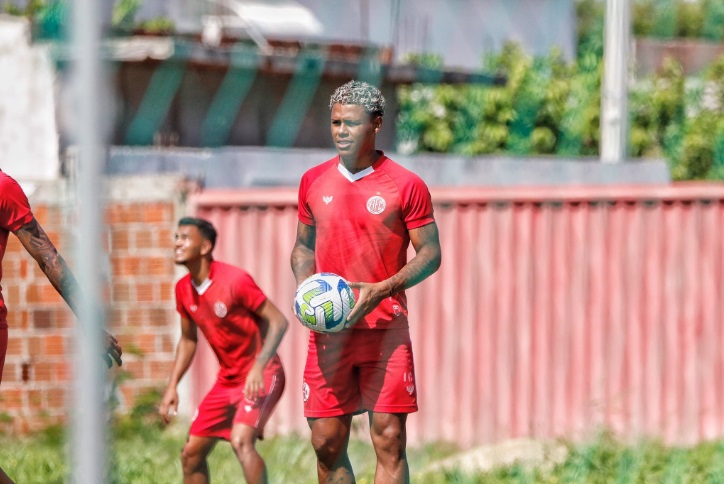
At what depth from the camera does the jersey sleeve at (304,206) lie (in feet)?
14.9

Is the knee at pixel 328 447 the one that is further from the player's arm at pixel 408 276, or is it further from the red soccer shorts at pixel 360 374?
the player's arm at pixel 408 276

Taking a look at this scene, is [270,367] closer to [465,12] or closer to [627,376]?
[627,376]

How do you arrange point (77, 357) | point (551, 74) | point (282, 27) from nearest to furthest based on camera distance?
point (77, 357) < point (282, 27) < point (551, 74)

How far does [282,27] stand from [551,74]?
430 centimetres

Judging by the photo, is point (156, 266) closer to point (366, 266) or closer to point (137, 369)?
point (137, 369)

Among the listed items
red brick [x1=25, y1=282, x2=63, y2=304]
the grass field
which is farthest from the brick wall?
the grass field

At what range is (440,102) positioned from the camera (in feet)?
57.4

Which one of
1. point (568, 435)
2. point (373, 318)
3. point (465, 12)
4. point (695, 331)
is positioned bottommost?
point (568, 435)

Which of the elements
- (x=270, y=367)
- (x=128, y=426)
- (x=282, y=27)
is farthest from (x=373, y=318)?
(x=282, y=27)

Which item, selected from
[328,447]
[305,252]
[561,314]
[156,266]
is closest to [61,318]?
[156,266]

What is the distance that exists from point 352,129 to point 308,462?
2.93 meters

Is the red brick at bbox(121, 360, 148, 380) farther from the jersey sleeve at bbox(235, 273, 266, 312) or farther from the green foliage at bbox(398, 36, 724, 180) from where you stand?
the green foliage at bbox(398, 36, 724, 180)

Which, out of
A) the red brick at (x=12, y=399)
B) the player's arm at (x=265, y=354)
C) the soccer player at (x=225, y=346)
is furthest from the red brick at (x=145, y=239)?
the player's arm at (x=265, y=354)

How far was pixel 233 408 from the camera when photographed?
18.1 feet
